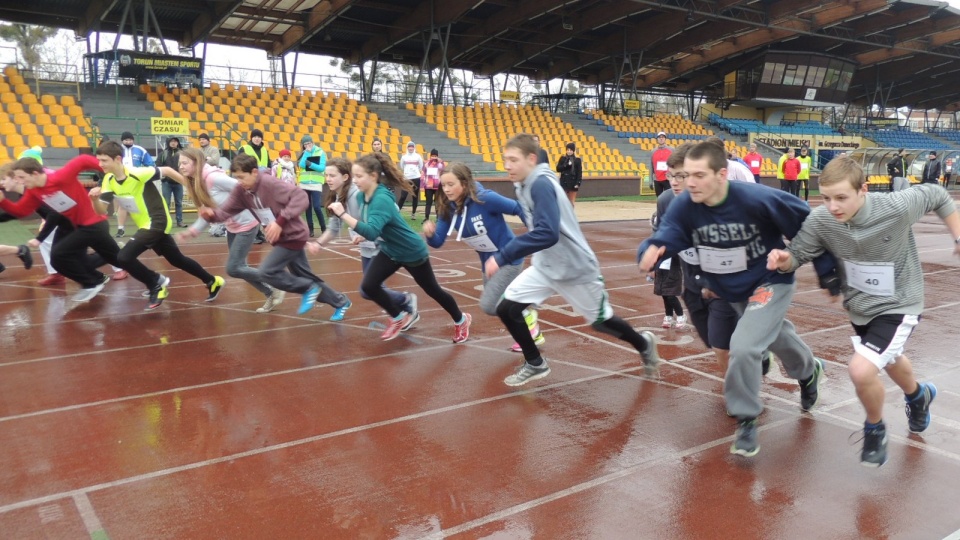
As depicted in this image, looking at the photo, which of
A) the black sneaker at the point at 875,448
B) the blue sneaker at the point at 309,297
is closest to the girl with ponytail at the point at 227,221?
the blue sneaker at the point at 309,297

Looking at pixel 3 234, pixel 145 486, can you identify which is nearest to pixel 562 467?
pixel 145 486

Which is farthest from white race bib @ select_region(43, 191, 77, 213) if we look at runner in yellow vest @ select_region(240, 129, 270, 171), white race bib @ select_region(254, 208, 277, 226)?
runner in yellow vest @ select_region(240, 129, 270, 171)

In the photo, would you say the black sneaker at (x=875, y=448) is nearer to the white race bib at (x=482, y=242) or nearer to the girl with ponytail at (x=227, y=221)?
the white race bib at (x=482, y=242)

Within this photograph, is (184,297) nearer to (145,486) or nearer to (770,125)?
(145,486)

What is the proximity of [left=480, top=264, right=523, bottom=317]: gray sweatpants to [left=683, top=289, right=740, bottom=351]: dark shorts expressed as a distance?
145 centimetres

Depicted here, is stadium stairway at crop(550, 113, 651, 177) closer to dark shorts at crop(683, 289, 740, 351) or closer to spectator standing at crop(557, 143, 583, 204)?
spectator standing at crop(557, 143, 583, 204)

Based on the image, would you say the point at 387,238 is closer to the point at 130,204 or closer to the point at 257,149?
the point at 130,204

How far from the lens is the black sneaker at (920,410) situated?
4.07 meters

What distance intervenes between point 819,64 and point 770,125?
16.9ft

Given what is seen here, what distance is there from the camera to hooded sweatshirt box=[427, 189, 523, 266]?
588cm

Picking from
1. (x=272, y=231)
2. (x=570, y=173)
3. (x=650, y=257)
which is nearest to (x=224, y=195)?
(x=272, y=231)

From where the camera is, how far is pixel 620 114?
41.2m

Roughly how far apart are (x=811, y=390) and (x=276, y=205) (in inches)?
198

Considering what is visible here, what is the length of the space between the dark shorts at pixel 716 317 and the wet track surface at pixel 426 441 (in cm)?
51
